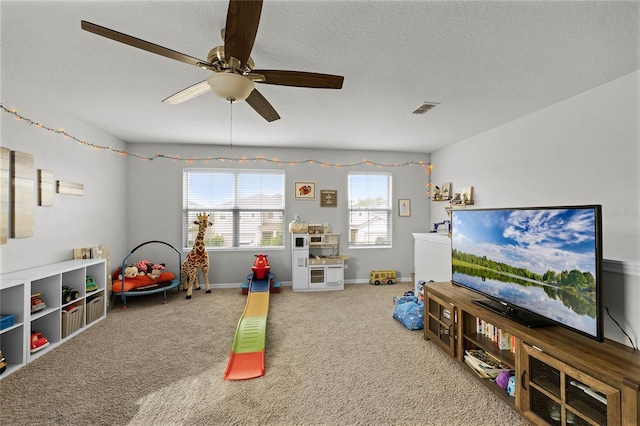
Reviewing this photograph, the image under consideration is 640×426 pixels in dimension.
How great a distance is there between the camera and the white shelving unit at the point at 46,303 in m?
2.49

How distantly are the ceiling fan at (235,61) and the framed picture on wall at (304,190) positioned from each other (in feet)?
10.1

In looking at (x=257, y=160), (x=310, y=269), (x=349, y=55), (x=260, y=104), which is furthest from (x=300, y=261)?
(x=349, y=55)

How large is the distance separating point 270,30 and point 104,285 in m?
3.57

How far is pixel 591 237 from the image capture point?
170cm

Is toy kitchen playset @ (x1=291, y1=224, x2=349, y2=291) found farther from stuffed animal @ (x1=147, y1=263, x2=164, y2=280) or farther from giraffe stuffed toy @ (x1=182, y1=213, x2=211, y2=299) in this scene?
stuffed animal @ (x1=147, y1=263, x2=164, y2=280)

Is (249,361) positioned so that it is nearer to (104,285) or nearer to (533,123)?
(104,285)

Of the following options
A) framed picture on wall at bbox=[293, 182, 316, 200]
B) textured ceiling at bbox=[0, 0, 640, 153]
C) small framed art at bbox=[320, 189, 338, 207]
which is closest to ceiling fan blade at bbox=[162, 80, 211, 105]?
textured ceiling at bbox=[0, 0, 640, 153]

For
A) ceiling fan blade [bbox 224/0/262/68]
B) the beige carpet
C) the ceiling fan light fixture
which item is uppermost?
ceiling fan blade [bbox 224/0/262/68]

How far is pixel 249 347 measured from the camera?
2.67 meters

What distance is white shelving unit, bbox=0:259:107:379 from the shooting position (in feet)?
8.18

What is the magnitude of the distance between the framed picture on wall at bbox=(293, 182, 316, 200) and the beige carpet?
2377 mm

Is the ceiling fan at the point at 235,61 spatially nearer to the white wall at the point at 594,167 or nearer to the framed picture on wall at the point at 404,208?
the white wall at the point at 594,167

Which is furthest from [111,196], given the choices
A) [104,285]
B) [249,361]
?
[249,361]

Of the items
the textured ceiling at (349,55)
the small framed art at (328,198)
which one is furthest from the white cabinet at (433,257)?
the small framed art at (328,198)
